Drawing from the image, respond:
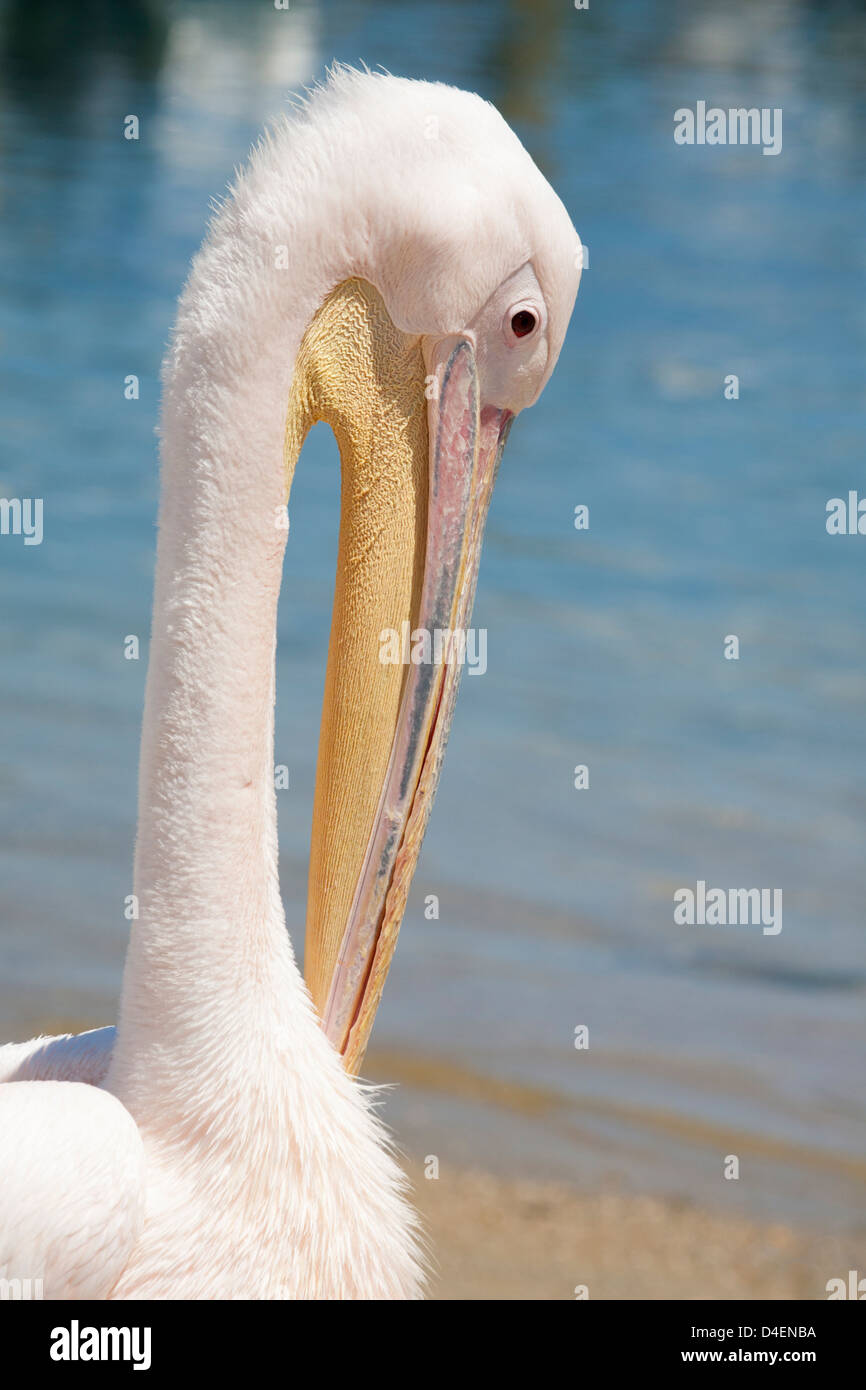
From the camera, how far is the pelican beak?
264cm

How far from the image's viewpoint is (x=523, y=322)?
2602mm

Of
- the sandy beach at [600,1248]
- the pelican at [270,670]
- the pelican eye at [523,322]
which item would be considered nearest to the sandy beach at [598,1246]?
the sandy beach at [600,1248]

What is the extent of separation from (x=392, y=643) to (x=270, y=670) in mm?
239

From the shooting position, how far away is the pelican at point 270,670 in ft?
7.84

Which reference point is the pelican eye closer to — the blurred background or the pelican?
the pelican

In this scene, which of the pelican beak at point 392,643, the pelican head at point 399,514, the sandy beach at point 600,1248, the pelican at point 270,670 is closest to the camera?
the pelican at point 270,670

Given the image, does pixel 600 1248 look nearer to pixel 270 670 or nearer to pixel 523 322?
pixel 270 670

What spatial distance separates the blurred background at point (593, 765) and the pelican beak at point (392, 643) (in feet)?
1.97

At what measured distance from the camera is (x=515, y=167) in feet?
8.00

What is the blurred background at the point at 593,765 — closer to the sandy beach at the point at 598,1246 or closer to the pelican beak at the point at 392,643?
the sandy beach at the point at 598,1246

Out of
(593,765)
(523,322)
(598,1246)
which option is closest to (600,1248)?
(598,1246)
